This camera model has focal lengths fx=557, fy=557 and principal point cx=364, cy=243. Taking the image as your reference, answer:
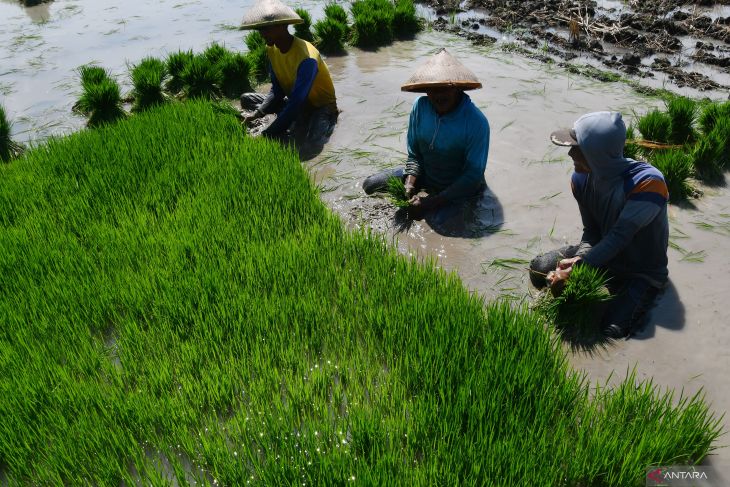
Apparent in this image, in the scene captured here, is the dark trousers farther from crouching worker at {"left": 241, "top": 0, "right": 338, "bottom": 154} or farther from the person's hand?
crouching worker at {"left": 241, "top": 0, "right": 338, "bottom": 154}

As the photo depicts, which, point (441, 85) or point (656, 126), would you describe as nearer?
point (441, 85)

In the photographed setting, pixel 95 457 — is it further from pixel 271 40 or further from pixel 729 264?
pixel 271 40

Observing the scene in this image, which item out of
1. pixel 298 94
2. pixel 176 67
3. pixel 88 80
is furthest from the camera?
pixel 176 67

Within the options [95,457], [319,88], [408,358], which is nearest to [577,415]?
[408,358]

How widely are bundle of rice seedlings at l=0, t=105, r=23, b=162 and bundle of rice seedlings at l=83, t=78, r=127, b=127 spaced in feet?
2.13

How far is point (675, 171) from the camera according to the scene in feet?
11.5

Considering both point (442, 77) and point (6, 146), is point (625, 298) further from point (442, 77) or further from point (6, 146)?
point (6, 146)

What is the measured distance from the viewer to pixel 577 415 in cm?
212

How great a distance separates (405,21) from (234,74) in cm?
248

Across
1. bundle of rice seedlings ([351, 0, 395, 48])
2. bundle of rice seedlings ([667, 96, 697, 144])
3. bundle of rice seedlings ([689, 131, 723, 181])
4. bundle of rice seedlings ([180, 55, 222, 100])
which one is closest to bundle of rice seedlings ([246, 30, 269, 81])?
bundle of rice seedlings ([180, 55, 222, 100])

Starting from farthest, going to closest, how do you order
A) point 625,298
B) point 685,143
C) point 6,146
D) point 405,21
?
point 405,21 → point 6,146 → point 685,143 → point 625,298

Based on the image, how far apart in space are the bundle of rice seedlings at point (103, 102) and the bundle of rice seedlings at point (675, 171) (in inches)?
178

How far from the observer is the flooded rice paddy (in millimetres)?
2617

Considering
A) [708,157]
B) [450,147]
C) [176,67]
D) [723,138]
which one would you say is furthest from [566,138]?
[176,67]
